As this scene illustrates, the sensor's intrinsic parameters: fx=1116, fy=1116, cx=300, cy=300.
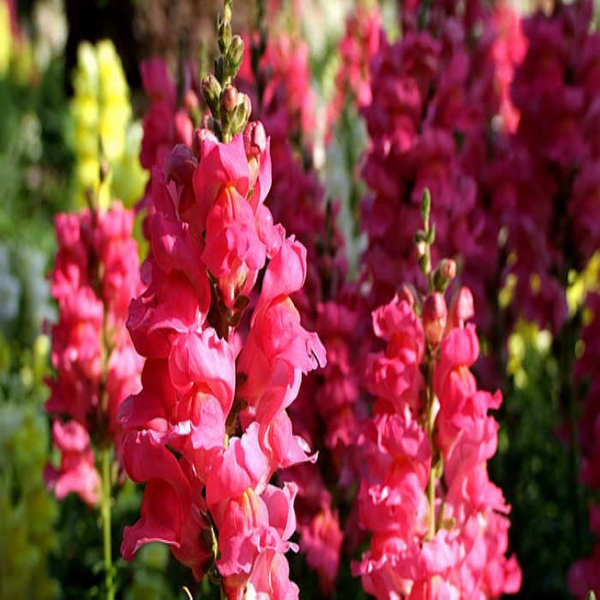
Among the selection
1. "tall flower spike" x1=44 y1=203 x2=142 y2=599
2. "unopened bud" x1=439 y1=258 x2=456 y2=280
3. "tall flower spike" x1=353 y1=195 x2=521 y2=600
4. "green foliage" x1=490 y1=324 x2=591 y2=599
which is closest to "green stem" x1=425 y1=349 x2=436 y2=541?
"tall flower spike" x1=353 y1=195 x2=521 y2=600

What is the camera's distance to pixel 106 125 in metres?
4.51

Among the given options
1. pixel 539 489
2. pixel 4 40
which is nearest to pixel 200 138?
pixel 539 489

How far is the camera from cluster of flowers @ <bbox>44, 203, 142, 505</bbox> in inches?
87.7

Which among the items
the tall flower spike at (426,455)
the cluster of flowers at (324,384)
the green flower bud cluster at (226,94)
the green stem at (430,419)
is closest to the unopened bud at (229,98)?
the green flower bud cluster at (226,94)

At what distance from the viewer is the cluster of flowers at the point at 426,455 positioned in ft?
5.11

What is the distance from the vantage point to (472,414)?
159 centimetres

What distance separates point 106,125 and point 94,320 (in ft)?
7.94

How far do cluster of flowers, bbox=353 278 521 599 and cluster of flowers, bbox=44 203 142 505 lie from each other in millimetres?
749

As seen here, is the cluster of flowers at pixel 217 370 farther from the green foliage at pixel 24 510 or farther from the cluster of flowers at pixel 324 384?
the green foliage at pixel 24 510

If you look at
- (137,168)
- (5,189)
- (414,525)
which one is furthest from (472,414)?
(5,189)

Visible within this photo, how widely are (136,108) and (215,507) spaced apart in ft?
14.3

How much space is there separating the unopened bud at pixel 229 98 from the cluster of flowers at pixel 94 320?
0.97m

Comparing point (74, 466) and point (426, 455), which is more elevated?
point (74, 466)

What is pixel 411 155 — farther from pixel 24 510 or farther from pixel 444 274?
pixel 24 510
